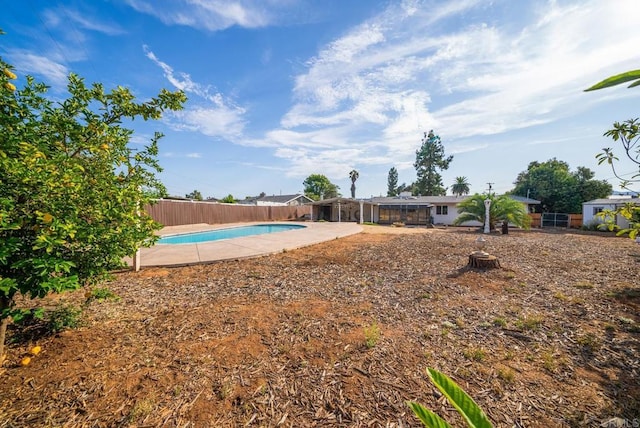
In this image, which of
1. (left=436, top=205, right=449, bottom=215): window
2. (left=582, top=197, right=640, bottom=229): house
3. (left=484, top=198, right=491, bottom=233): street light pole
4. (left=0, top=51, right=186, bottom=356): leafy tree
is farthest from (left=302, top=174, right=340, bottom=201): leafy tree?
(left=0, top=51, right=186, bottom=356): leafy tree

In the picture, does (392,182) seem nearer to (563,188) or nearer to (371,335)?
(563,188)

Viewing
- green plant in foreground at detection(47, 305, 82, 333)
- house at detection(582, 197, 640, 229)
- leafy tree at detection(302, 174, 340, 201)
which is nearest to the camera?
green plant in foreground at detection(47, 305, 82, 333)

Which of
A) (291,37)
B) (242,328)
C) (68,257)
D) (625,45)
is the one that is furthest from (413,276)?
(291,37)

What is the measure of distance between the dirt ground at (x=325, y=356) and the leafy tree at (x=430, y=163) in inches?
1556

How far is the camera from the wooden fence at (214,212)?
17781mm

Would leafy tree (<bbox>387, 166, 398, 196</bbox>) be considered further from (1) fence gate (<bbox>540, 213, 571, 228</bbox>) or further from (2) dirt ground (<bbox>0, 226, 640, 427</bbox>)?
(2) dirt ground (<bbox>0, 226, 640, 427</bbox>)

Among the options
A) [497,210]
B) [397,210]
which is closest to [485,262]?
[497,210]

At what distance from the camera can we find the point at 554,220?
22844 mm

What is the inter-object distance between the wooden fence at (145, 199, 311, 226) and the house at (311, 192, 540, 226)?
3367 mm

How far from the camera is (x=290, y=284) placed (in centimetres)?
548

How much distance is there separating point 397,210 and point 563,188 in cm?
1651

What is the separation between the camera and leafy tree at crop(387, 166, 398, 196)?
5391 centimetres

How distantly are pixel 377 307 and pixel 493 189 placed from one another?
763 inches

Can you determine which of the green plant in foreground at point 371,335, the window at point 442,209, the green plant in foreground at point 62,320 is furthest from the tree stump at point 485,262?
the window at point 442,209
